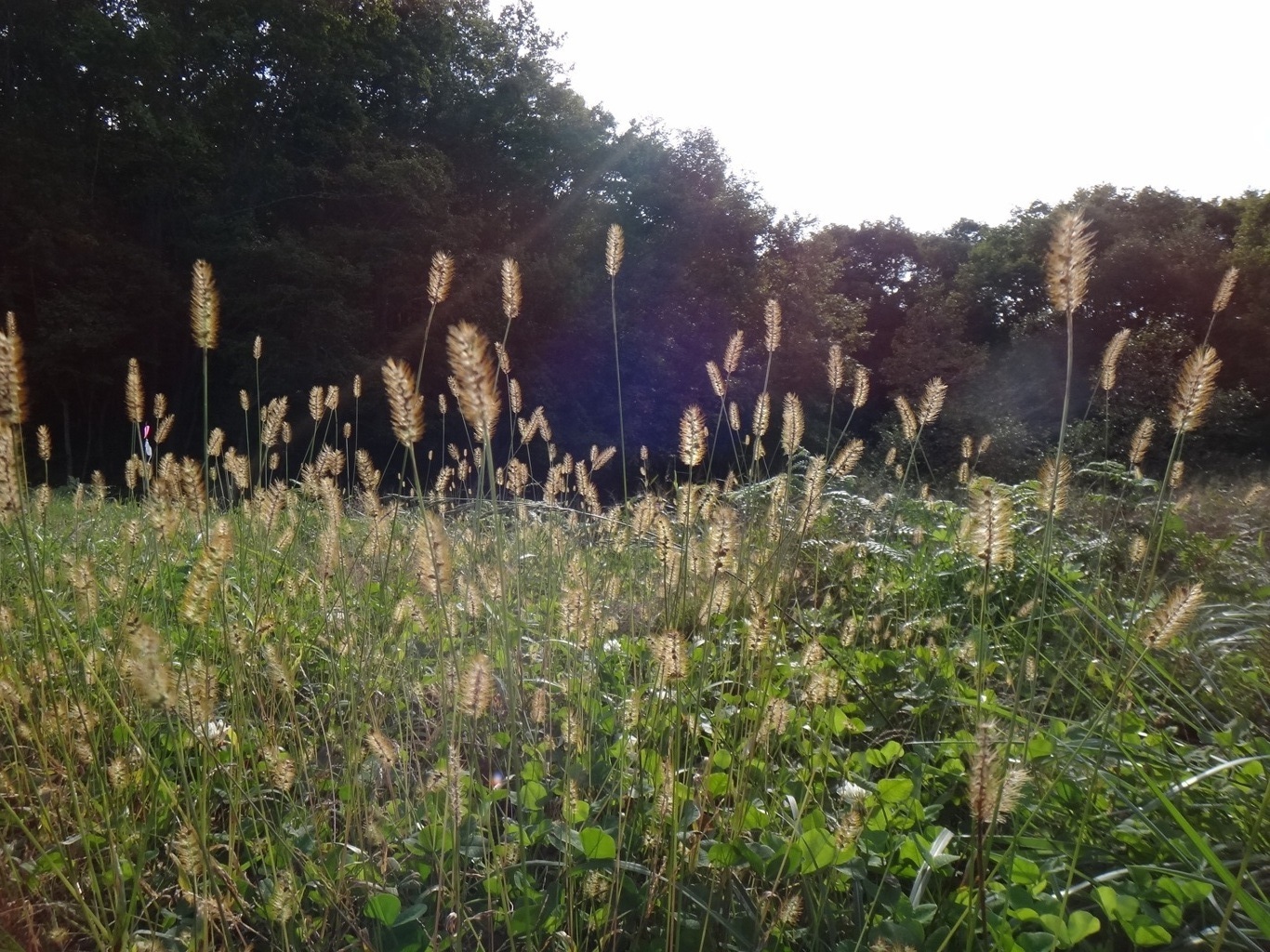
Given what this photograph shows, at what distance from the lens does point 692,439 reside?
149 centimetres

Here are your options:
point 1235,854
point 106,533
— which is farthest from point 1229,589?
point 106,533

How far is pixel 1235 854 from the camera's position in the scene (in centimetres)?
135

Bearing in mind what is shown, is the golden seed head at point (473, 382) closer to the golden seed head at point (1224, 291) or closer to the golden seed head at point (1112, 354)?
the golden seed head at point (1112, 354)

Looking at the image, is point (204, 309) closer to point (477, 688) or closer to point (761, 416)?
point (477, 688)

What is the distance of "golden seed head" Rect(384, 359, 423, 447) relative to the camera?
115 cm

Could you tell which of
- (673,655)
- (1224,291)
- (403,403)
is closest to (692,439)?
(673,655)

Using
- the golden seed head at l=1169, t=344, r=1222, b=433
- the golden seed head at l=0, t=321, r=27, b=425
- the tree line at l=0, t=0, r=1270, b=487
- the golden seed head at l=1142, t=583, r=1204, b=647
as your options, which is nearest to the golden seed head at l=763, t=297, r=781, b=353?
the golden seed head at l=1169, t=344, r=1222, b=433

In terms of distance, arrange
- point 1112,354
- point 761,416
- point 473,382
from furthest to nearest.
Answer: point 761,416 < point 1112,354 < point 473,382

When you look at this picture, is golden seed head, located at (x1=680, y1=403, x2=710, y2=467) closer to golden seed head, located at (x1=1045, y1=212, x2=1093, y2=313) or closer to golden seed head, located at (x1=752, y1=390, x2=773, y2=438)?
golden seed head, located at (x1=752, y1=390, x2=773, y2=438)

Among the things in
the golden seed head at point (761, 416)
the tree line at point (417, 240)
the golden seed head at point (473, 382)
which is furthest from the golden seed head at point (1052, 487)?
the tree line at point (417, 240)

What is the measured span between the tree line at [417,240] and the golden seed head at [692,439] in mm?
11526

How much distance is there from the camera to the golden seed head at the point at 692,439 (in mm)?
1455

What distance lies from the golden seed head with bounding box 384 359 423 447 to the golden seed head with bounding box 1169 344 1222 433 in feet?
3.29

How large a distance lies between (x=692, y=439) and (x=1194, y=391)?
2.35 ft
